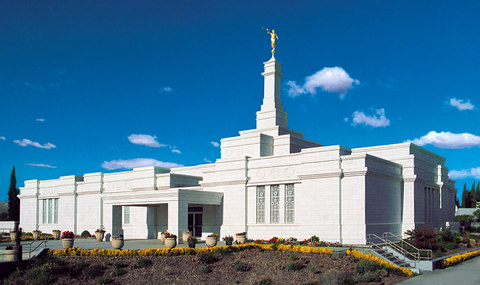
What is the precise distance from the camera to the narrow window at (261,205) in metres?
35.5

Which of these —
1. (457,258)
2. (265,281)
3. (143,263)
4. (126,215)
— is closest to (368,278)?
(265,281)

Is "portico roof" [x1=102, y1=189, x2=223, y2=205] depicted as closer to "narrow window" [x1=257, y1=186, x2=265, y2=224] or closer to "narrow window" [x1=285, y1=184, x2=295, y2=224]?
"narrow window" [x1=257, y1=186, x2=265, y2=224]

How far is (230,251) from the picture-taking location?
27.3m

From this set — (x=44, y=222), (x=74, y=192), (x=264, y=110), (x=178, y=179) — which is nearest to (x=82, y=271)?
(x=178, y=179)

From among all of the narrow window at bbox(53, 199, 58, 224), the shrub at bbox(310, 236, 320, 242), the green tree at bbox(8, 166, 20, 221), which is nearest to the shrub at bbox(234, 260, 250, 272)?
the shrub at bbox(310, 236, 320, 242)

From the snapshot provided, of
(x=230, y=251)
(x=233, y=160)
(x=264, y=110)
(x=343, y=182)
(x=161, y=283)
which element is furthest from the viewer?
(x=264, y=110)

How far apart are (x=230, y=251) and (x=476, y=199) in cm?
8739

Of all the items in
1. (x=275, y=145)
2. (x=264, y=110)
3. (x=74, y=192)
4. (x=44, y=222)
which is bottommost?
(x=44, y=222)

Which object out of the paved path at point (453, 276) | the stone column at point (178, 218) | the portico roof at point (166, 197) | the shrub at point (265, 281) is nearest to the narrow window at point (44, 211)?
the portico roof at point (166, 197)

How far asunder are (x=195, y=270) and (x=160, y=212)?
1732 centimetres

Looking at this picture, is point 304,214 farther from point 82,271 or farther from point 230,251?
point 82,271

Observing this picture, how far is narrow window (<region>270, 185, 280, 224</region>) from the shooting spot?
114ft

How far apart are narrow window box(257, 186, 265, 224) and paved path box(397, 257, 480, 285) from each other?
44.0ft

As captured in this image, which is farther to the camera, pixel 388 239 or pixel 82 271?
pixel 388 239
